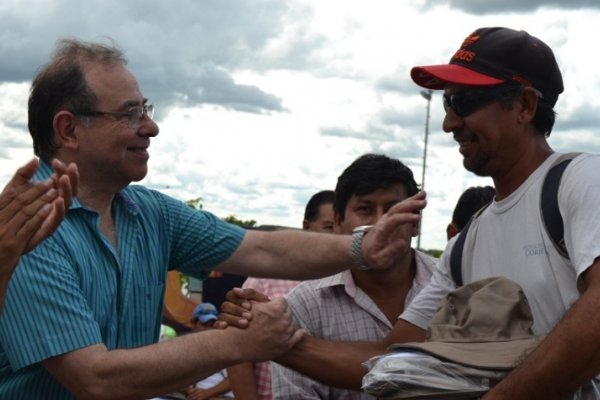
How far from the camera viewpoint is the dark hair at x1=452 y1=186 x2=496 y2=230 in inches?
288

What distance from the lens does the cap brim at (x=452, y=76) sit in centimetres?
413

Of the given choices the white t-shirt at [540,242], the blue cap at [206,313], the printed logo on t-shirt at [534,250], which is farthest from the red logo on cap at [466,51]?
the blue cap at [206,313]

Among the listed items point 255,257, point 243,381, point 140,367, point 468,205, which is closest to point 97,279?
point 140,367

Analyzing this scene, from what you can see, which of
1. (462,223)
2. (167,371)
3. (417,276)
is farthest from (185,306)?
(167,371)

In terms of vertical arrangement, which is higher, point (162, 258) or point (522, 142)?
point (522, 142)

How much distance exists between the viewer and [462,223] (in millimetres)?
7316

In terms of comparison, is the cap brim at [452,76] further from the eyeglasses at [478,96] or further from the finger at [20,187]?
the finger at [20,187]

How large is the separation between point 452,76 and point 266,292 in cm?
328

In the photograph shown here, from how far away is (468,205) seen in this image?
738 centimetres

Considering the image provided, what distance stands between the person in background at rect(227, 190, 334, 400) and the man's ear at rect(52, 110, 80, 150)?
4.71ft

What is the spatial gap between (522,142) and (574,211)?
60 cm

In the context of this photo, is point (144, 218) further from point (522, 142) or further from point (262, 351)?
point (522, 142)

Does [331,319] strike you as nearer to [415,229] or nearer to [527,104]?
[415,229]

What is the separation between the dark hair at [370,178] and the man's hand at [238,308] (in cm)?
104
